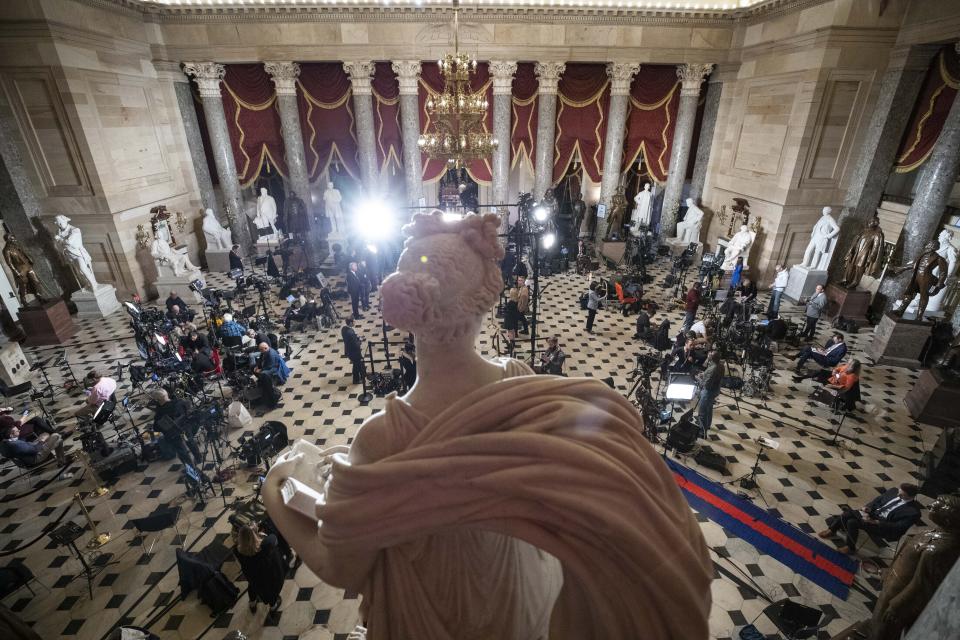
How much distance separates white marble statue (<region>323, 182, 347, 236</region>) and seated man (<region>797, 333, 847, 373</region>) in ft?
46.5

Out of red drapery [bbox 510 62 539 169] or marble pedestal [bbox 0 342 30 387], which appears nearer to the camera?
marble pedestal [bbox 0 342 30 387]

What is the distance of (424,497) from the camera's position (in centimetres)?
130

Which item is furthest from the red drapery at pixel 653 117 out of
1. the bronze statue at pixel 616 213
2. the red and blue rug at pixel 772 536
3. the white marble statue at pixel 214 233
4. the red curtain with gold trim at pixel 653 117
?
the white marble statue at pixel 214 233

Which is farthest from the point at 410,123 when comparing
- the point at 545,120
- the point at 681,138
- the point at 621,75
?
the point at 681,138

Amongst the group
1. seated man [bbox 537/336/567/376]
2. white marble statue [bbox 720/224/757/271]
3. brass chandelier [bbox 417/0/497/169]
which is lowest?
seated man [bbox 537/336/567/376]

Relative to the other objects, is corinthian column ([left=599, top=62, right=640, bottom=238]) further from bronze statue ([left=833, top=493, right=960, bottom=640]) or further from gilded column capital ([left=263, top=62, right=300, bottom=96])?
bronze statue ([left=833, top=493, right=960, bottom=640])

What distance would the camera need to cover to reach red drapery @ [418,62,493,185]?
48.8 ft

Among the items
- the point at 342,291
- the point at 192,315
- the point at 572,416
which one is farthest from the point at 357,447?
the point at 342,291

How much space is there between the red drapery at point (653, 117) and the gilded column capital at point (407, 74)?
23.7ft

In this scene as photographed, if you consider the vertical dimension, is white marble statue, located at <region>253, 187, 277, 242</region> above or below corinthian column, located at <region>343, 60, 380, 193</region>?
below

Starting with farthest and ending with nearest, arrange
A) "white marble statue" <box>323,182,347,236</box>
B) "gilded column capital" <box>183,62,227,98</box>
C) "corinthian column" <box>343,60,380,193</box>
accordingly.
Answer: "white marble statue" <box>323,182,347,236</box> < "corinthian column" <box>343,60,380,193</box> < "gilded column capital" <box>183,62,227,98</box>

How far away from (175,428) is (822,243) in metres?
15.1

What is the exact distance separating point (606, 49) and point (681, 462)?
13.0 metres

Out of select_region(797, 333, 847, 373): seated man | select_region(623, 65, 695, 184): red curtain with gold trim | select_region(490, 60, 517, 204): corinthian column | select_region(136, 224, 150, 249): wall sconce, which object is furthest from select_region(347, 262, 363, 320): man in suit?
select_region(623, 65, 695, 184): red curtain with gold trim
